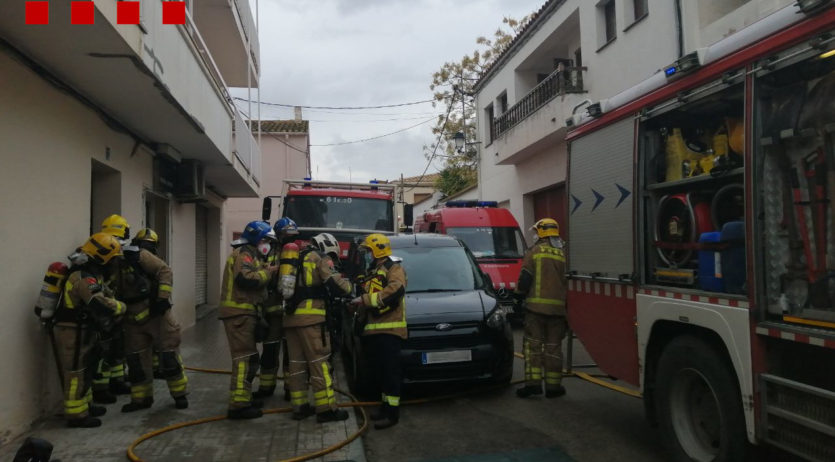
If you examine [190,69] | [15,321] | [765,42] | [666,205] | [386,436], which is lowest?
[386,436]

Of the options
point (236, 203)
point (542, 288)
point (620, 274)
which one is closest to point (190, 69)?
point (542, 288)

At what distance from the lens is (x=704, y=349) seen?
12.2 feet

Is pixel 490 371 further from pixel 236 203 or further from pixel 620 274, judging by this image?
pixel 236 203

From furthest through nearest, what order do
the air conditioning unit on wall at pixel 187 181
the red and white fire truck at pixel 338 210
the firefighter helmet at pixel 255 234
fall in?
the red and white fire truck at pixel 338 210
the air conditioning unit on wall at pixel 187 181
the firefighter helmet at pixel 255 234

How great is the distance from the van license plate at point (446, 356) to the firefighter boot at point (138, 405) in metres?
2.74

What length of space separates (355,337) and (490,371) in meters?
1.47

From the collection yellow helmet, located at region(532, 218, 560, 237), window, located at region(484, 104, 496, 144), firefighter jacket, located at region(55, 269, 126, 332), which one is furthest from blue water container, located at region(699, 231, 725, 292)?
window, located at region(484, 104, 496, 144)

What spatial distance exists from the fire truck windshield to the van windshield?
159cm

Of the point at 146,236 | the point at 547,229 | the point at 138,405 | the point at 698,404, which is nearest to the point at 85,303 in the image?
the point at 146,236

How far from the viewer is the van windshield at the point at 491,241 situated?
12141mm

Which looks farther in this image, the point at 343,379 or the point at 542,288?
the point at 343,379

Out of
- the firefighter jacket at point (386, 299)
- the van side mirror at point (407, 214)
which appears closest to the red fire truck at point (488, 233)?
the van side mirror at point (407, 214)

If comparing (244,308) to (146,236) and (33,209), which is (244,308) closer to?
(146,236)

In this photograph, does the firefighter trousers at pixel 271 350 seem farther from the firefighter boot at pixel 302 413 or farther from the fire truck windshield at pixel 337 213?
the fire truck windshield at pixel 337 213
